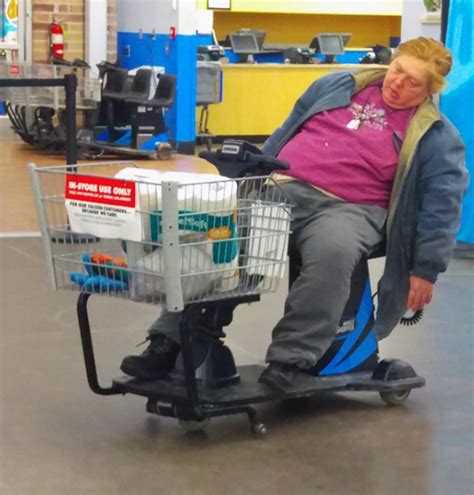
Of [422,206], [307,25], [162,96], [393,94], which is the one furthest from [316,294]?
[307,25]

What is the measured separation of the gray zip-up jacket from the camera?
11.9ft

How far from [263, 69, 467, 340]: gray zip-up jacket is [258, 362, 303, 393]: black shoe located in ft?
1.52

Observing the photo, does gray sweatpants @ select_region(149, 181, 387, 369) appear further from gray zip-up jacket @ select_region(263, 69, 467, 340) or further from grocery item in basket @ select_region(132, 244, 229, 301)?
grocery item in basket @ select_region(132, 244, 229, 301)

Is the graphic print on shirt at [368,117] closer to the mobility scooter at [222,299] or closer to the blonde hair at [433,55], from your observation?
the blonde hair at [433,55]

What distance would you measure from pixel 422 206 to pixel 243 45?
1097 cm

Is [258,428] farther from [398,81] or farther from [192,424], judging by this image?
[398,81]

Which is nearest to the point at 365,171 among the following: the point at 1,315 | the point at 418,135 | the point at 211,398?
the point at 418,135

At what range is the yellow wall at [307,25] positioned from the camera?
1889cm

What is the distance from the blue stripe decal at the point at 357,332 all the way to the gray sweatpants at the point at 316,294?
8.3 inches

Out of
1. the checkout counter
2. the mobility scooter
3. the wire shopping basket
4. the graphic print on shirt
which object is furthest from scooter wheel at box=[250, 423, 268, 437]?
the checkout counter

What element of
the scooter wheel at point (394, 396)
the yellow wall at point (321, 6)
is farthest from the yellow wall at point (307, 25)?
the scooter wheel at point (394, 396)

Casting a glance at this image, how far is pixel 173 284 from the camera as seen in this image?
3061mm

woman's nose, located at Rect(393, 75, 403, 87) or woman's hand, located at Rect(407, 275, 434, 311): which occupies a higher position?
woman's nose, located at Rect(393, 75, 403, 87)

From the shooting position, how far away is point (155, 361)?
350 centimetres
